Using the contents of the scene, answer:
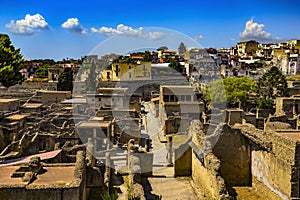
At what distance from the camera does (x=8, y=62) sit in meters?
36.2

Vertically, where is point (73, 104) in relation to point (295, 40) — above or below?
below

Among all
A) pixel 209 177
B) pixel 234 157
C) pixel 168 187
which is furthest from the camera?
pixel 234 157

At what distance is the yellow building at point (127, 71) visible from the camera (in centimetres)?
4928

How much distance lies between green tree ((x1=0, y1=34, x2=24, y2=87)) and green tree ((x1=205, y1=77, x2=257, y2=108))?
69.5 feet

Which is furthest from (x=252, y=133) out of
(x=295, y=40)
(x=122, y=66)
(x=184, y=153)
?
(x=295, y=40)

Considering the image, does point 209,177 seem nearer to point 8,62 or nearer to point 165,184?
point 165,184

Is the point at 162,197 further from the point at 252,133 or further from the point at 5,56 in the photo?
the point at 5,56

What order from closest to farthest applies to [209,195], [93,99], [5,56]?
1. [209,195]
2. [5,56]
3. [93,99]

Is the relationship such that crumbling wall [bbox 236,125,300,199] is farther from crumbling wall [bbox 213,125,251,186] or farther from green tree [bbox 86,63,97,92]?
green tree [bbox 86,63,97,92]

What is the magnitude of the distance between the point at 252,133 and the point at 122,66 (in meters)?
41.0

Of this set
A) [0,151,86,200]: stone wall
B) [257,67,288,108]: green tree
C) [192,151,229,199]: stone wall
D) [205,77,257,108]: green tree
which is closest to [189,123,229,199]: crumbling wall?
[192,151,229,199]: stone wall

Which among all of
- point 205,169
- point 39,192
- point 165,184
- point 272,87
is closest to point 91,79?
point 272,87

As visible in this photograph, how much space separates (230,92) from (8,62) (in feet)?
83.1

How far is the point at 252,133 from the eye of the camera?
16.9 meters
